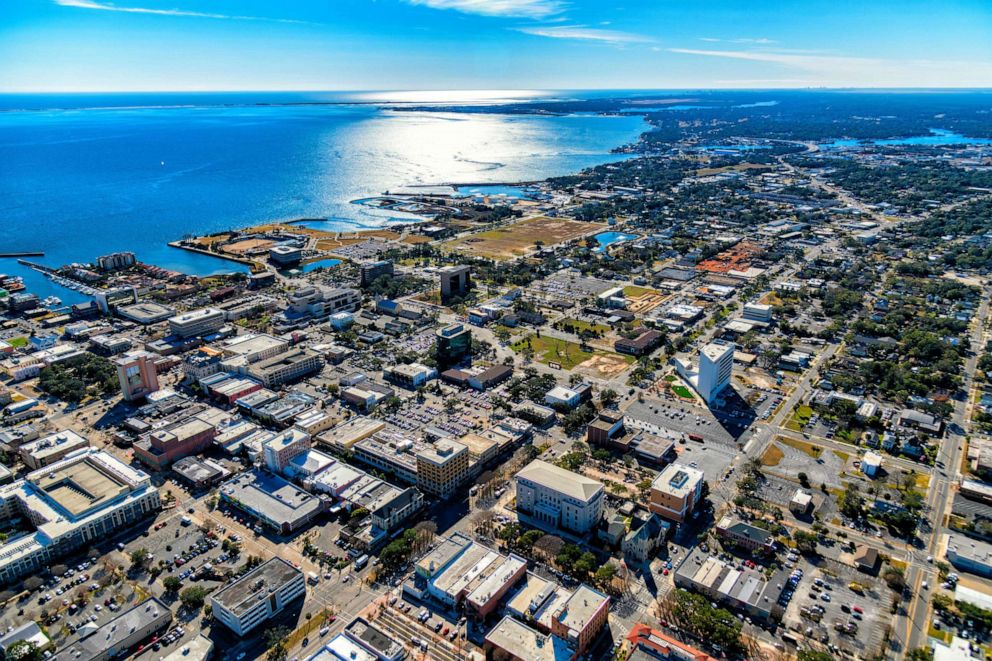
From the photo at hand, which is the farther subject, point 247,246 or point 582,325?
point 247,246

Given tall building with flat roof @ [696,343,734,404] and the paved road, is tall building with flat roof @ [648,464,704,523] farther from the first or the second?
tall building with flat roof @ [696,343,734,404]

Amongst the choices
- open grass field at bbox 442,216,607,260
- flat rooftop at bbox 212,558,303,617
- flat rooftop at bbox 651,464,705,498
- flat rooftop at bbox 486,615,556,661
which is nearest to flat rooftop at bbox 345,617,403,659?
flat rooftop at bbox 486,615,556,661

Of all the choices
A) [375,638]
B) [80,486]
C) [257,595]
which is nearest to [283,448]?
[80,486]

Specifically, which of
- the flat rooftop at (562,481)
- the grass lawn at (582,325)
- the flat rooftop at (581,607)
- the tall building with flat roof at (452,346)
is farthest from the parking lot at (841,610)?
the grass lawn at (582,325)

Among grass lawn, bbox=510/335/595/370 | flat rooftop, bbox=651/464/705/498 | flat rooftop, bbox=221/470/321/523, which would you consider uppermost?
flat rooftop, bbox=651/464/705/498

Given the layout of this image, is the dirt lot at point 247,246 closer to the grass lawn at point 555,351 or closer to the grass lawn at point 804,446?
the grass lawn at point 555,351

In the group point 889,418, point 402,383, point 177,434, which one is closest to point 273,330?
point 402,383

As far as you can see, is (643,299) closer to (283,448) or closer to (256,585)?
(283,448)
